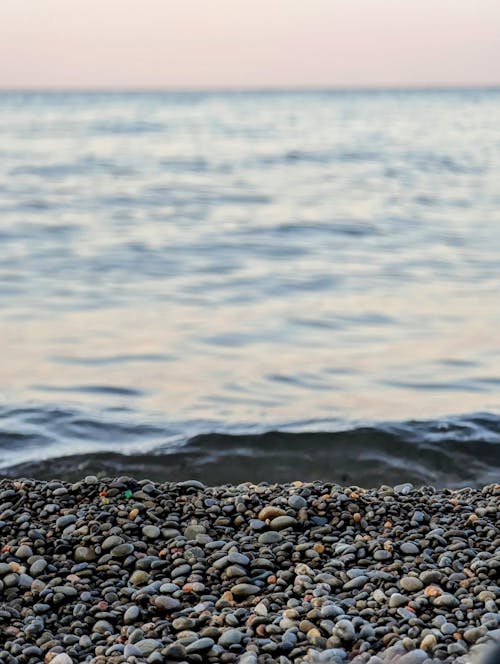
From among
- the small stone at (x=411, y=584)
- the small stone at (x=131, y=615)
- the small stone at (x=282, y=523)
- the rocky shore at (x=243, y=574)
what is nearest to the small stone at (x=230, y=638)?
the rocky shore at (x=243, y=574)

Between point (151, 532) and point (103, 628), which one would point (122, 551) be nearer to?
point (151, 532)

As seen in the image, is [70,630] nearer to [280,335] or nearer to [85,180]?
[280,335]

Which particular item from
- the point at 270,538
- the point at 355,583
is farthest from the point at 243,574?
the point at 355,583

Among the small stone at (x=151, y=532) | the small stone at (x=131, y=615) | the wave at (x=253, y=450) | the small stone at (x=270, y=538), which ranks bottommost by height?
the wave at (x=253, y=450)

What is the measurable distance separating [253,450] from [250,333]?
10.8 ft

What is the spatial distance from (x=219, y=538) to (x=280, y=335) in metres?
5.76

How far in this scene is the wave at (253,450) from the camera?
6.58 metres

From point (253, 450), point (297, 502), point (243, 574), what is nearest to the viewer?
point (243, 574)

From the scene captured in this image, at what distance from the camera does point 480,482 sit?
21.2 ft

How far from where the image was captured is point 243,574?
12.9 ft

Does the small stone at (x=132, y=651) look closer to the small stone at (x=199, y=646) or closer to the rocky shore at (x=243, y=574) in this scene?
the rocky shore at (x=243, y=574)

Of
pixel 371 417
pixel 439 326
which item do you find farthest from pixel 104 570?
pixel 439 326

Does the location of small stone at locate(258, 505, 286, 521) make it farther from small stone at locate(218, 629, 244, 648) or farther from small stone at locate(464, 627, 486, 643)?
small stone at locate(464, 627, 486, 643)

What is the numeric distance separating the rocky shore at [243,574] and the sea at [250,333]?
1.95 meters
